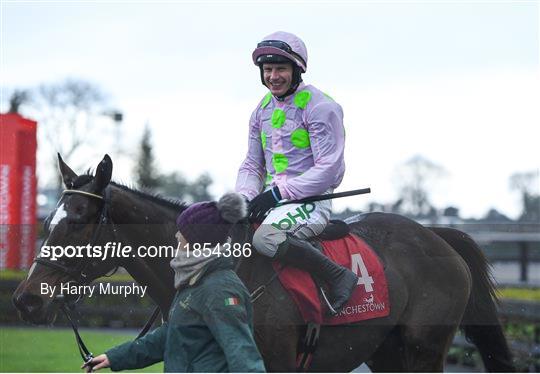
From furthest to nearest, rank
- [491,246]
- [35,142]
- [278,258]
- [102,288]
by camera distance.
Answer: [491,246] < [35,142] < [102,288] < [278,258]

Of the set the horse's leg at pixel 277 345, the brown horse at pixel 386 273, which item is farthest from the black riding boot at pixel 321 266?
the horse's leg at pixel 277 345

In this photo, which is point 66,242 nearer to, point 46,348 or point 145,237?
point 145,237

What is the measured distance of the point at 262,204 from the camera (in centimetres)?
448

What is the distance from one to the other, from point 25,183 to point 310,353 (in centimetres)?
374

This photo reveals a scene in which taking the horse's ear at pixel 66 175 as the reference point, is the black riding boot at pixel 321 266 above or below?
below

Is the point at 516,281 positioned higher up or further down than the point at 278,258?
further down

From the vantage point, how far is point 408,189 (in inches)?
352

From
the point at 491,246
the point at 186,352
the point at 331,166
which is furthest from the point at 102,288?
the point at 491,246

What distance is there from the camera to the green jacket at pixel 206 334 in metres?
3.13

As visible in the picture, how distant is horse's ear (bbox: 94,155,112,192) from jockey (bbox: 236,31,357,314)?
681 millimetres

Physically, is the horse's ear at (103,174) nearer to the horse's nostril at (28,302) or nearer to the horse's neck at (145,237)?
the horse's neck at (145,237)

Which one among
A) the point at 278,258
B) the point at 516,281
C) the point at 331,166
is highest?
the point at 331,166

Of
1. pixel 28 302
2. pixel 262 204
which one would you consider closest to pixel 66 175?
pixel 28 302

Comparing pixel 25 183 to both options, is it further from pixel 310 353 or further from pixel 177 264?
pixel 177 264
